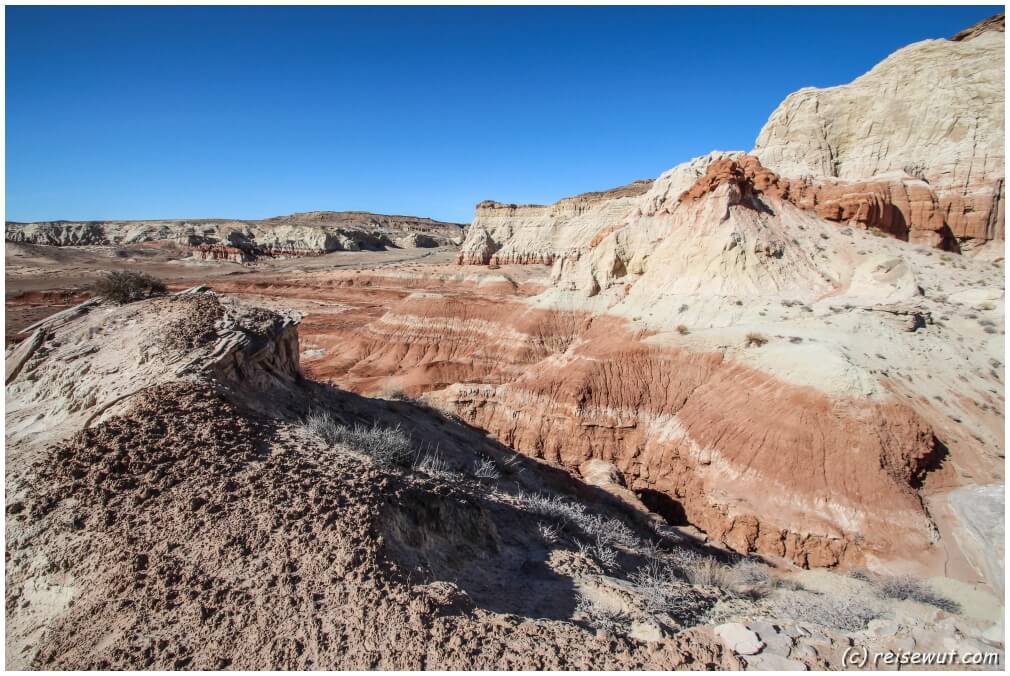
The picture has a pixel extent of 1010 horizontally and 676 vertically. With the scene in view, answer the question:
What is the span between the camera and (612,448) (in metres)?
16.9

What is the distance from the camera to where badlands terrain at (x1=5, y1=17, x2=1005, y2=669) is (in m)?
3.85

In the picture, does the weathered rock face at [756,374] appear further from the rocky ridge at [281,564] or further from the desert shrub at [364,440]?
the desert shrub at [364,440]

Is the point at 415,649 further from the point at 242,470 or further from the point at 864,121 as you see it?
the point at 864,121

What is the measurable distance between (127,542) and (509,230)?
272 ft

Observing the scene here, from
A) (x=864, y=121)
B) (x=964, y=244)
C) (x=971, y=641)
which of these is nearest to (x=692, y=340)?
(x=971, y=641)

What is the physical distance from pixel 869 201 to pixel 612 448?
1741 centimetres

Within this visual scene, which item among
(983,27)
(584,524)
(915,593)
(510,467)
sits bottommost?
(915,593)

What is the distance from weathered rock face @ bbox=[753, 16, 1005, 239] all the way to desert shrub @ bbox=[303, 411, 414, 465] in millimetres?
25942

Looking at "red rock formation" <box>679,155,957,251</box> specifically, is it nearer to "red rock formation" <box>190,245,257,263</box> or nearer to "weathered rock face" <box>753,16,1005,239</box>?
"weathered rock face" <box>753,16,1005,239</box>

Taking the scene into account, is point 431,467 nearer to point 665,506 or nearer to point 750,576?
point 750,576

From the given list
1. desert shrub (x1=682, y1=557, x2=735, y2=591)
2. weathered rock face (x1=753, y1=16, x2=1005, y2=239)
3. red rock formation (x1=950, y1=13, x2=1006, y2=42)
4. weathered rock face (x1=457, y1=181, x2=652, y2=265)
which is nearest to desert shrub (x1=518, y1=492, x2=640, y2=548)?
desert shrub (x1=682, y1=557, x2=735, y2=591)

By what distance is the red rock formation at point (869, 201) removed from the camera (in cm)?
2212

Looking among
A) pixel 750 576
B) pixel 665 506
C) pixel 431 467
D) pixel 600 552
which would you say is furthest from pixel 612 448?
pixel 600 552

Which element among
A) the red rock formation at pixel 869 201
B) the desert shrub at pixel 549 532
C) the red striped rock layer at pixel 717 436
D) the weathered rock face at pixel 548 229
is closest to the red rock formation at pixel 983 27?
the red rock formation at pixel 869 201
